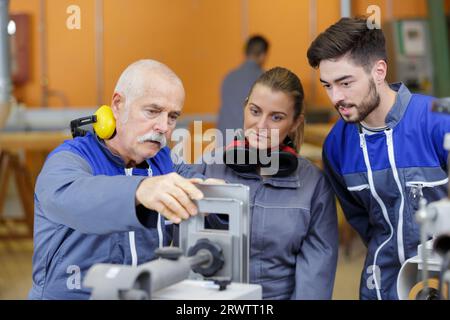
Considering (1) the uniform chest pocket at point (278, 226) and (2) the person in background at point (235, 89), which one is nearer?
(1) the uniform chest pocket at point (278, 226)

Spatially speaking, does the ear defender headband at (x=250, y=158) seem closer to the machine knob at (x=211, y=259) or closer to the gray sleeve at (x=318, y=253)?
the gray sleeve at (x=318, y=253)

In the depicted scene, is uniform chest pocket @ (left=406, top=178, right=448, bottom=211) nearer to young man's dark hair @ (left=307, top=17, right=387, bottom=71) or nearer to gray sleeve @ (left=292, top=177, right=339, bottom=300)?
gray sleeve @ (left=292, top=177, right=339, bottom=300)

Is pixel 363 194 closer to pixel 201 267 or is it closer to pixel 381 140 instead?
pixel 381 140

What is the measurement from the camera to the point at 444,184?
6.61ft

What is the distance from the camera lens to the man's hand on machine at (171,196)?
1.43 meters

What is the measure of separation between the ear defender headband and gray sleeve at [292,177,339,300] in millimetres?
111

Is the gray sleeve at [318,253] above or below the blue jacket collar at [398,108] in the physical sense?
below

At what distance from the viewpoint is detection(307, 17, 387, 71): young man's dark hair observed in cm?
198

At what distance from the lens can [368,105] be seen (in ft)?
6.62

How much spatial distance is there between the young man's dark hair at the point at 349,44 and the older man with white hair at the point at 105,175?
1.31 feet

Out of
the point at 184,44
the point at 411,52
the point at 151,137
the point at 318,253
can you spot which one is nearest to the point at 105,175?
the point at 151,137

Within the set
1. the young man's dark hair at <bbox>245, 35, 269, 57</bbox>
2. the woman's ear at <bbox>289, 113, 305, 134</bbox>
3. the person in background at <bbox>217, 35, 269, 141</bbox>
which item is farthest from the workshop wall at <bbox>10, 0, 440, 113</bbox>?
the woman's ear at <bbox>289, 113, 305, 134</bbox>

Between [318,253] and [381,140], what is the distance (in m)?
0.36

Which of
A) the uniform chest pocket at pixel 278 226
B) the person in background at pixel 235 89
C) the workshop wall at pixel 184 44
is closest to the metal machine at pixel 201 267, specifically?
the uniform chest pocket at pixel 278 226
